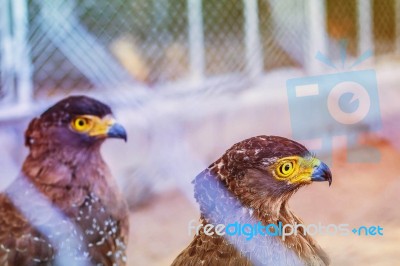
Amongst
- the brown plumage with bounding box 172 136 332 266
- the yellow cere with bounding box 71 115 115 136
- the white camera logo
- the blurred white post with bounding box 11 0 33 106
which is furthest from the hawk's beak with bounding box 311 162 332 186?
the blurred white post with bounding box 11 0 33 106

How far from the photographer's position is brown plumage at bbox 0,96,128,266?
1.42 m

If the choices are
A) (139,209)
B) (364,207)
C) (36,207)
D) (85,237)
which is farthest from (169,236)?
(364,207)

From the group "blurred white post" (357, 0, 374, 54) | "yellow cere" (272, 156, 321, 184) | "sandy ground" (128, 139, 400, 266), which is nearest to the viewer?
"yellow cere" (272, 156, 321, 184)

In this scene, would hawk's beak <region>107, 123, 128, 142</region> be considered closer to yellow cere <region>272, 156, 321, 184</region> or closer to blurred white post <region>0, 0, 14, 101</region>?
blurred white post <region>0, 0, 14, 101</region>

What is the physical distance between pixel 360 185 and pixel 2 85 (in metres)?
1.07

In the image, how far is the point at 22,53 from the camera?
1447mm

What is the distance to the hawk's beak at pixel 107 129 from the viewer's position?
4.70ft

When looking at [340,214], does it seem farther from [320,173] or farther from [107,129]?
[107,129]

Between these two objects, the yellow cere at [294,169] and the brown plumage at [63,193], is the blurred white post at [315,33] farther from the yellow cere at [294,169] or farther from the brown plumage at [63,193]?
the brown plumage at [63,193]

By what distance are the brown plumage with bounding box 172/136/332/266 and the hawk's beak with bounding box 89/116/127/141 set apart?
0.25m

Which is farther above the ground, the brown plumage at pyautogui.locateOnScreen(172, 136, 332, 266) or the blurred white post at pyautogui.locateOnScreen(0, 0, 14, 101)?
the blurred white post at pyautogui.locateOnScreen(0, 0, 14, 101)

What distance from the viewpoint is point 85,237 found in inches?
57.2

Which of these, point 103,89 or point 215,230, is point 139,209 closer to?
point 215,230

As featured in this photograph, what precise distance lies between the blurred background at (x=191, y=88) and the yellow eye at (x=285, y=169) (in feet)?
0.45
